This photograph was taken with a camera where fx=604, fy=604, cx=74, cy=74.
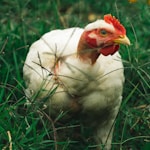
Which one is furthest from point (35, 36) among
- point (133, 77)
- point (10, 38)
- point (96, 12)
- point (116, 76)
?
point (96, 12)

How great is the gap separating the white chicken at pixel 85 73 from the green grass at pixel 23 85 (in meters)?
0.08

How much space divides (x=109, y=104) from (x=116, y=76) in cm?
13

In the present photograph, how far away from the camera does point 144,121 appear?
2.95 m

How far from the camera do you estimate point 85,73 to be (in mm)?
2670

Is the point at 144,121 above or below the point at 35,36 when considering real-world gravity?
below

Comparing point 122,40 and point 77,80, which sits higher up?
point 122,40

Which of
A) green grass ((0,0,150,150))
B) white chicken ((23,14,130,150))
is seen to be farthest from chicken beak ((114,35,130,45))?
green grass ((0,0,150,150))

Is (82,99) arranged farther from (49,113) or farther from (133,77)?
(133,77)

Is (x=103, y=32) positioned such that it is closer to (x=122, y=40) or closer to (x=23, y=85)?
(x=122, y=40)

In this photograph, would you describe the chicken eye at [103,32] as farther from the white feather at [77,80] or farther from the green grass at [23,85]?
the green grass at [23,85]

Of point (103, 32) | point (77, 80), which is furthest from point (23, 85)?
point (103, 32)

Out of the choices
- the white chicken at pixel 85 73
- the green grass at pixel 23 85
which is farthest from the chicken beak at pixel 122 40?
the green grass at pixel 23 85

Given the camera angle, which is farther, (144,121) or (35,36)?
(35,36)

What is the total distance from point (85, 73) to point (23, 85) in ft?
1.91
